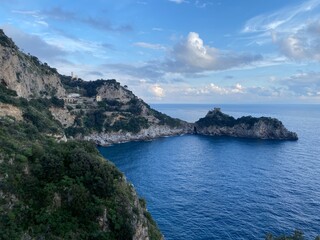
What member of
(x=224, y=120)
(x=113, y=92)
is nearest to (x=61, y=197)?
(x=224, y=120)

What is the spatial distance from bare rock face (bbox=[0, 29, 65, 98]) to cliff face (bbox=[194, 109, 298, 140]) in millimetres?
79767

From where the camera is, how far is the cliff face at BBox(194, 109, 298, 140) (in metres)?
150

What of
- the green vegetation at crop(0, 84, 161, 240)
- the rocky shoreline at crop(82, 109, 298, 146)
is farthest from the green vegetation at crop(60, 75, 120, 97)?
the green vegetation at crop(0, 84, 161, 240)

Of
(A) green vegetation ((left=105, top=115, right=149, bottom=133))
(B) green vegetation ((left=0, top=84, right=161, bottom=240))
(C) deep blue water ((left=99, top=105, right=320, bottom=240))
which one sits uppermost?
(A) green vegetation ((left=105, top=115, right=149, bottom=133))

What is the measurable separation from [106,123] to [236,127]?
66.5 metres

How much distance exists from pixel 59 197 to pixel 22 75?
263 feet

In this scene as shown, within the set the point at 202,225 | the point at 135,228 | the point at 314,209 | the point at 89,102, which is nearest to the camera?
the point at 135,228

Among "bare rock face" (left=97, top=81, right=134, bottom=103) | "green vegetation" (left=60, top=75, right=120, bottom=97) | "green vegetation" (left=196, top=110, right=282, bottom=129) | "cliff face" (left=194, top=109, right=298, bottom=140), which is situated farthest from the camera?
"green vegetation" (left=60, top=75, right=120, bottom=97)

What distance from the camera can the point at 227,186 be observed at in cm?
7438

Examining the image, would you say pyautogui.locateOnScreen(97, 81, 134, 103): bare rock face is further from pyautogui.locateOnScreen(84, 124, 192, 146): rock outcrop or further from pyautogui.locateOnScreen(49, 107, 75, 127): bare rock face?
pyautogui.locateOnScreen(49, 107, 75, 127): bare rock face

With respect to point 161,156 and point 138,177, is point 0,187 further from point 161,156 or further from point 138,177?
point 161,156

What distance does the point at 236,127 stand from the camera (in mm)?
162625

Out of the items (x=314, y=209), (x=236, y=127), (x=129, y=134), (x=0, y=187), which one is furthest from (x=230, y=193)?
(x=236, y=127)

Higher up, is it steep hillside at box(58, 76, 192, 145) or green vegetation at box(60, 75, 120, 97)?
green vegetation at box(60, 75, 120, 97)
